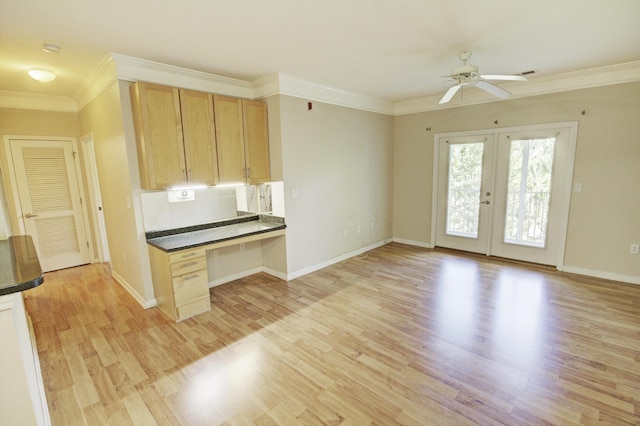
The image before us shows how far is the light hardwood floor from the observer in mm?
1920

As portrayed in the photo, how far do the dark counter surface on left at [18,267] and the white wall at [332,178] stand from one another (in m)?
2.56

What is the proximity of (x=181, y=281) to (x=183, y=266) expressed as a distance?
156 millimetres

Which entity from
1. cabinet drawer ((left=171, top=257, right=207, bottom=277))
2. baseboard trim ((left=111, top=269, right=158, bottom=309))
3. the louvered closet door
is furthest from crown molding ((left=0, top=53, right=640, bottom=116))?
baseboard trim ((left=111, top=269, right=158, bottom=309))

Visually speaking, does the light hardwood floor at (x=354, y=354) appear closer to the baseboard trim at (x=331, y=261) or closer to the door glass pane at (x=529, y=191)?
the baseboard trim at (x=331, y=261)

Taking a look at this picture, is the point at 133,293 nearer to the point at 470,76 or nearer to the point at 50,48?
the point at 50,48

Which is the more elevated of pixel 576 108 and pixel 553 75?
pixel 553 75

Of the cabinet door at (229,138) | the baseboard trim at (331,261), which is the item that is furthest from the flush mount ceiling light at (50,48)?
the baseboard trim at (331,261)

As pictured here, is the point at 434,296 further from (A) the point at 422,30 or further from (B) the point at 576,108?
(B) the point at 576,108

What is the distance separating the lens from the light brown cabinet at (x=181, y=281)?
3012 mm

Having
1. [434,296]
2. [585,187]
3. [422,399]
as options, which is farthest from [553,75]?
[422,399]

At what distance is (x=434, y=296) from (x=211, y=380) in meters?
2.57

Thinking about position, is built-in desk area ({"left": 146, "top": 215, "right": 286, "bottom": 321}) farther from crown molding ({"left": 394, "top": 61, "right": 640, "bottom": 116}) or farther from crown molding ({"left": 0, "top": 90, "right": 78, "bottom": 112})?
crown molding ({"left": 394, "top": 61, "right": 640, "bottom": 116})

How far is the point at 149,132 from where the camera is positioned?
2.96 metres

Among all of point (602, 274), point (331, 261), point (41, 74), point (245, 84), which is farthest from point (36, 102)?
point (602, 274)
